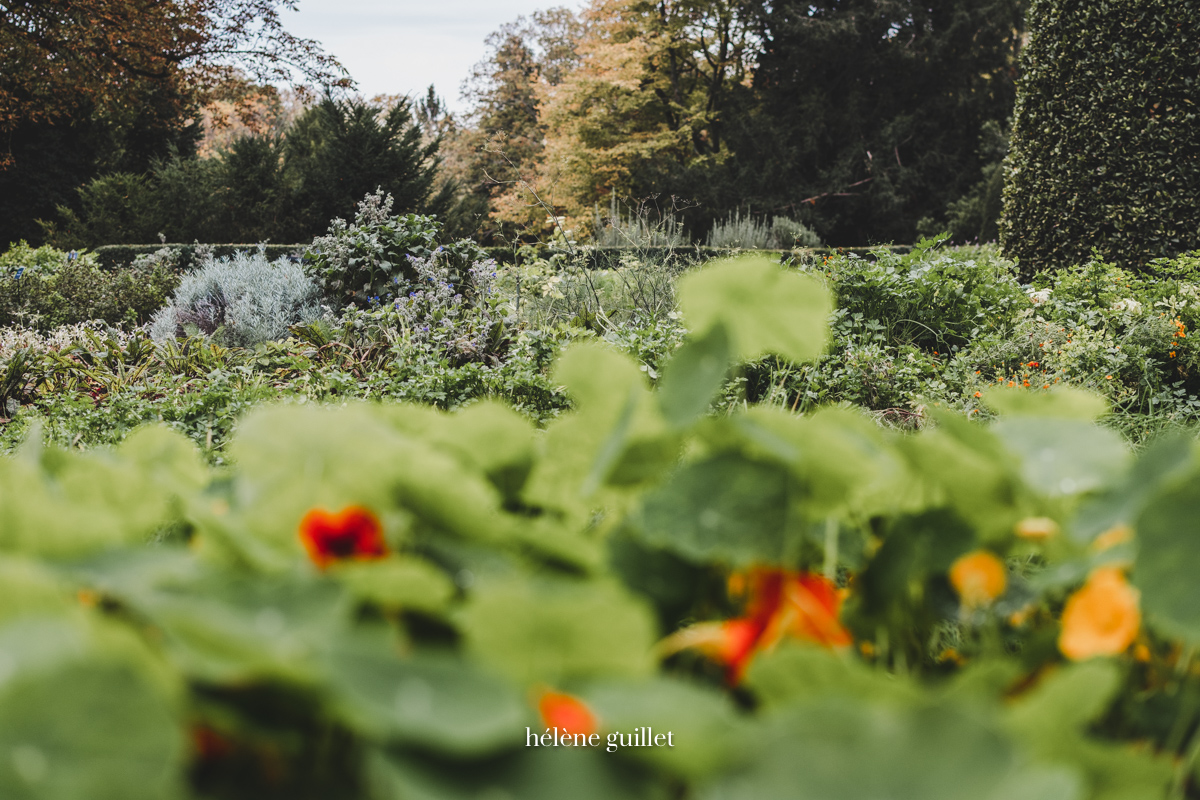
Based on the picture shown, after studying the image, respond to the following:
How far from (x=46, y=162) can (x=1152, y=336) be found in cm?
1685

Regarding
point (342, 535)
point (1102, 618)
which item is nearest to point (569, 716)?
point (342, 535)

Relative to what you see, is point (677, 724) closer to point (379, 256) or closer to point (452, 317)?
point (452, 317)

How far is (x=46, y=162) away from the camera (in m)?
13.3

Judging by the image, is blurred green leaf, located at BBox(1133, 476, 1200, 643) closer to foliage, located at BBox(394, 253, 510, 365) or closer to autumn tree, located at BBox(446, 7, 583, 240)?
foliage, located at BBox(394, 253, 510, 365)

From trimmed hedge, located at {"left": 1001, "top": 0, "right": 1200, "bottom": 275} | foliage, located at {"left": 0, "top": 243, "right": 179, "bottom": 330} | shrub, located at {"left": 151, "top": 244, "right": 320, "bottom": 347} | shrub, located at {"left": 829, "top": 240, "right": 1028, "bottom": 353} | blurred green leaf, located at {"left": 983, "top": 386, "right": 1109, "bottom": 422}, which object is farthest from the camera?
foliage, located at {"left": 0, "top": 243, "right": 179, "bottom": 330}

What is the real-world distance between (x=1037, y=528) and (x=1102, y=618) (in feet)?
0.26

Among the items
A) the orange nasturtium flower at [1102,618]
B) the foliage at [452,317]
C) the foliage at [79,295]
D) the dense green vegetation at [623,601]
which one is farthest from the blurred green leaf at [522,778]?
the foliage at [79,295]

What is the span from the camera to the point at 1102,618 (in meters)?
0.31

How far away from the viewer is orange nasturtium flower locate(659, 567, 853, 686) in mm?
318

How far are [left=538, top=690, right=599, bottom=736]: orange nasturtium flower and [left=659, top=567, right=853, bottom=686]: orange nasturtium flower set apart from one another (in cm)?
8

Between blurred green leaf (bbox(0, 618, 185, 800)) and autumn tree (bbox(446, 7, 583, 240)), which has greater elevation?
autumn tree (bbox(446, 7, 583, 240))

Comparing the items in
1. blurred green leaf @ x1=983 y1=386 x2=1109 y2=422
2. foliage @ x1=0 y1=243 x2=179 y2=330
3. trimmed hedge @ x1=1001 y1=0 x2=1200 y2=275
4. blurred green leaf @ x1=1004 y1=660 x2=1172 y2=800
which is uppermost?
trimmed hedge @ x1=1001 y1=0 x2=1200 y2=275

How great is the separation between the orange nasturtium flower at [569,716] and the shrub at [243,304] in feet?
16.9

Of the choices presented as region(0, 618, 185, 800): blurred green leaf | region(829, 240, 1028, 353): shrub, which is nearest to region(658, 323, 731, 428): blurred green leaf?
region(0, 618, 185, 800): blurred green leaf
